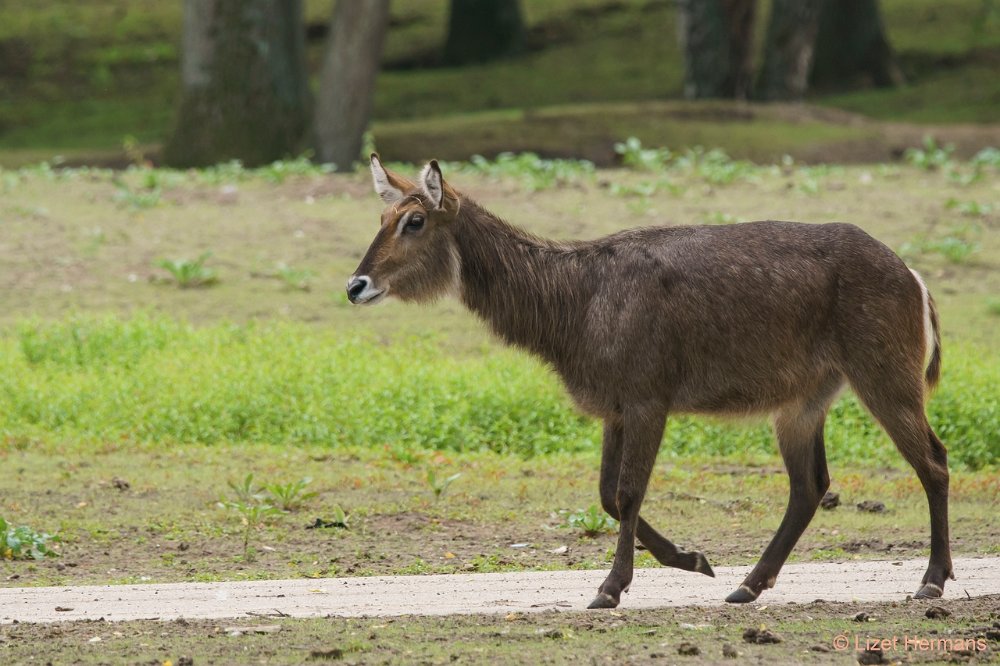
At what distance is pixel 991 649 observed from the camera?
17.4 feet

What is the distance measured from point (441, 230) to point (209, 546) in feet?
7.20

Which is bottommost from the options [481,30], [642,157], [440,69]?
[440,69]

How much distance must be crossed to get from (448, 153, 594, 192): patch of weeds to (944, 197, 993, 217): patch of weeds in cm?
361

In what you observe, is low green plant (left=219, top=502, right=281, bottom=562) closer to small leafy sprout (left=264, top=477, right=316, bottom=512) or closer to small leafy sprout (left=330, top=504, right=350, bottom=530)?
small leafy sprout (left=264, top=477, right=316, bottom=512)

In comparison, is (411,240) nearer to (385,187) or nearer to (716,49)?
(385,187)

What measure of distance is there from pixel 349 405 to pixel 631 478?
15.3 ft

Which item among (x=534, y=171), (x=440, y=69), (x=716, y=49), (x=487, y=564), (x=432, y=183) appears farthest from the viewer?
Answer: (x=440, y=69)

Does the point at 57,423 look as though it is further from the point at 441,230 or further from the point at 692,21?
the point at 692,21

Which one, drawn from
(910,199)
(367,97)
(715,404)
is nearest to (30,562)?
(715,404)

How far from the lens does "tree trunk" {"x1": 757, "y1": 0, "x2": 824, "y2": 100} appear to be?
21156 mm

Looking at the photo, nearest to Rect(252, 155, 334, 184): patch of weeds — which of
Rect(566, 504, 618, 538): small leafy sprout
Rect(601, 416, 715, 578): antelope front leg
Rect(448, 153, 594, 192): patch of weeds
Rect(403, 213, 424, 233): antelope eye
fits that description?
Rect(448, 153, 594, 192): patch of weeds

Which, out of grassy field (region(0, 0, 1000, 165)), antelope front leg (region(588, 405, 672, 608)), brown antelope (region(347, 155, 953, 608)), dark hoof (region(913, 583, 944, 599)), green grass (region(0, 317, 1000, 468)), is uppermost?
brown antelope (region(347, 155, 953, 608))

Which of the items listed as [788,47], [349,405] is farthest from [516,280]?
[788,47]

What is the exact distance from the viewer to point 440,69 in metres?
30.5
